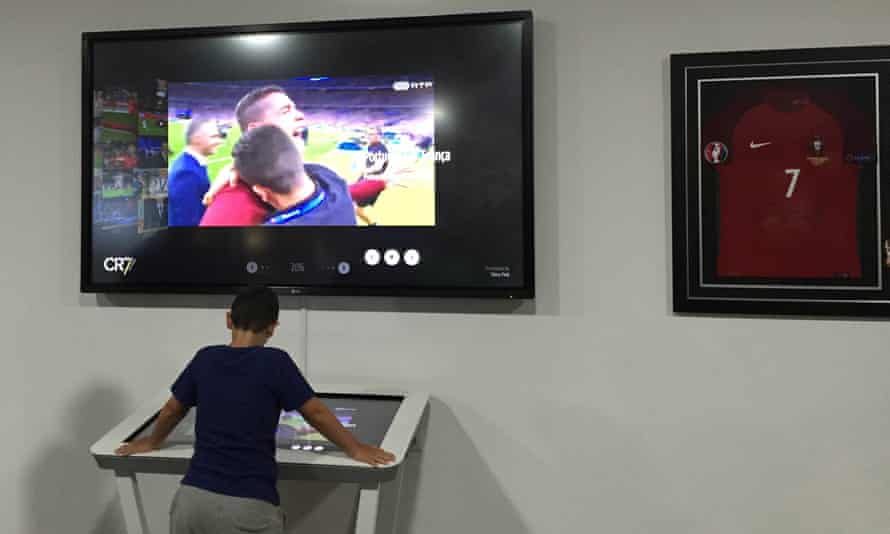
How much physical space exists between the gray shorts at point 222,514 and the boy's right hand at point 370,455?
0.23 meters

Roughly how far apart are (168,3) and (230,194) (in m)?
0.68

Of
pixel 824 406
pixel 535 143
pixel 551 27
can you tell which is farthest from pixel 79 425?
pixel 824 406

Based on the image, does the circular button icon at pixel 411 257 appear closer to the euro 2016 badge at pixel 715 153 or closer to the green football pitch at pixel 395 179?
the green football pitch at pixel 395 179

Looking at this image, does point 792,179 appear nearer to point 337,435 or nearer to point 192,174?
point 337,435

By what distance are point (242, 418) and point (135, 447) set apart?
35 cm

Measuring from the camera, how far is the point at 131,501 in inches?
74.2

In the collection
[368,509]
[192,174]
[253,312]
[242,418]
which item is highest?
[192,174]

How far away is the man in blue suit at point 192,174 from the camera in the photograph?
233cm

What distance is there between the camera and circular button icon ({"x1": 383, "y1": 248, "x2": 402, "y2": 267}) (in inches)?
88.5

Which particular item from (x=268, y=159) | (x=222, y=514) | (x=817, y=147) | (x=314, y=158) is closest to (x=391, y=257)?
(x=314, y=158)

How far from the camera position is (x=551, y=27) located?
224cm

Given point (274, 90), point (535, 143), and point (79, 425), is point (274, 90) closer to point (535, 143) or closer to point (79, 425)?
point (535, 143)

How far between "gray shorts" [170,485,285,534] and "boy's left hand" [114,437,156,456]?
18 cm

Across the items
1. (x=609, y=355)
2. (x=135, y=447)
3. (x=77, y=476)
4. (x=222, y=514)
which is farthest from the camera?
(x=77, y=476)
